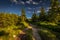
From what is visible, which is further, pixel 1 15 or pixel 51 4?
pixel 51 4

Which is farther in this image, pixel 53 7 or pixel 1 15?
pixel 53 7

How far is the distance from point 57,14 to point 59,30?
22.1 metres

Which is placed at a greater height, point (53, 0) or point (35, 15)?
point (53, 0)

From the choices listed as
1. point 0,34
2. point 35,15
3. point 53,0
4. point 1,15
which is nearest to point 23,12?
point 35,15

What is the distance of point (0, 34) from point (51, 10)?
111 ft

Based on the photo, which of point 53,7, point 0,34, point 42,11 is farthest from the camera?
point 42,11

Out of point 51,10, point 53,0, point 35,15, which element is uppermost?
point 53,0

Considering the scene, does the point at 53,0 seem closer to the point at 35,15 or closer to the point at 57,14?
the point at 57,14

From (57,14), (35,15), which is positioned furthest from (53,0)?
(35,15)

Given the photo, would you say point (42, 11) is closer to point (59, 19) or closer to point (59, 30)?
point (59, 19)

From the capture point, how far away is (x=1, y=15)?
33.7m

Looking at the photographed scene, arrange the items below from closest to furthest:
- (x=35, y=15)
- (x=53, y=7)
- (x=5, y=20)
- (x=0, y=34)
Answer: (x=0, y=34) < (x=5, y=20) < (x=53, y=7) < (x=35, y=15)

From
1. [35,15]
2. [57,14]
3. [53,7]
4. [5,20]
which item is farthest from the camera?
[35,15]

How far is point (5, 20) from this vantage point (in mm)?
31719
